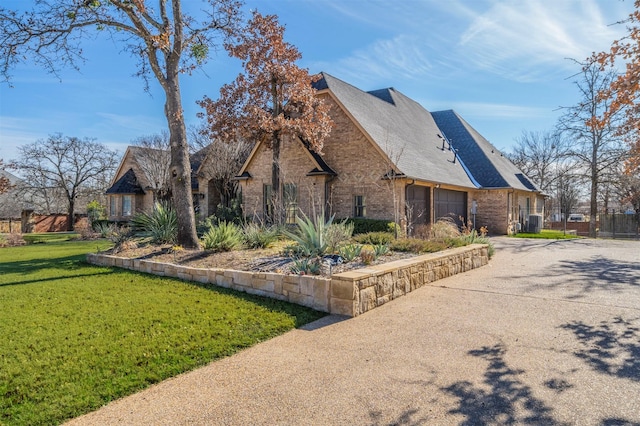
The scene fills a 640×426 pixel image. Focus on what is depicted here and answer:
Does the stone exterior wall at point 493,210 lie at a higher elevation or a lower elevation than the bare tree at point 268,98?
lower

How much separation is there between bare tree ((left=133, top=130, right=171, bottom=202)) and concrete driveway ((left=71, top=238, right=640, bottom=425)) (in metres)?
19.6

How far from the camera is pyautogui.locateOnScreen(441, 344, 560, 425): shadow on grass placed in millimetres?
2857

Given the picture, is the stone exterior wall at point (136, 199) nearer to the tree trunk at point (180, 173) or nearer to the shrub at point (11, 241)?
the shrub at point (11, 241)

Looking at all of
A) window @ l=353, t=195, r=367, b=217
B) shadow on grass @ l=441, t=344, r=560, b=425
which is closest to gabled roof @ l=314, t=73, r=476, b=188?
window @ l=353, t=195, r=367, b=217

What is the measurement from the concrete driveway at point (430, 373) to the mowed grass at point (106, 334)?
279mm

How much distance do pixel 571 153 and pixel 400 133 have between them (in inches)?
537

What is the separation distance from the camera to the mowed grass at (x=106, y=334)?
10.6ft

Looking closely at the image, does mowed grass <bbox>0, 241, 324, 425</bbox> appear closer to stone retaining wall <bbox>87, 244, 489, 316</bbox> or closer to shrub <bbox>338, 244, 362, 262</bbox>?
stone retaining wall <bbox>87, 244, 489, 316</bbox>

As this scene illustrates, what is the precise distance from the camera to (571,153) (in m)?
24.2

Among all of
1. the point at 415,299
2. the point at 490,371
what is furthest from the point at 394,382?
the point at 415,299

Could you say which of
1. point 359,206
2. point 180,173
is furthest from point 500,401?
point 359,206

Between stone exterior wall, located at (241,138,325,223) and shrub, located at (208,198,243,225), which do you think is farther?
shrub, located at (208,198,243,225)

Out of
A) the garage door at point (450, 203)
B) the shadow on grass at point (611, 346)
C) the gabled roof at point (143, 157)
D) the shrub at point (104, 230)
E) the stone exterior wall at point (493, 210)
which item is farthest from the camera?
the gabled roof at point (143, 157)

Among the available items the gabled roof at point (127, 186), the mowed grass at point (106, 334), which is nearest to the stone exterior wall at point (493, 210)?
the mowed grass at point (106, 334)
